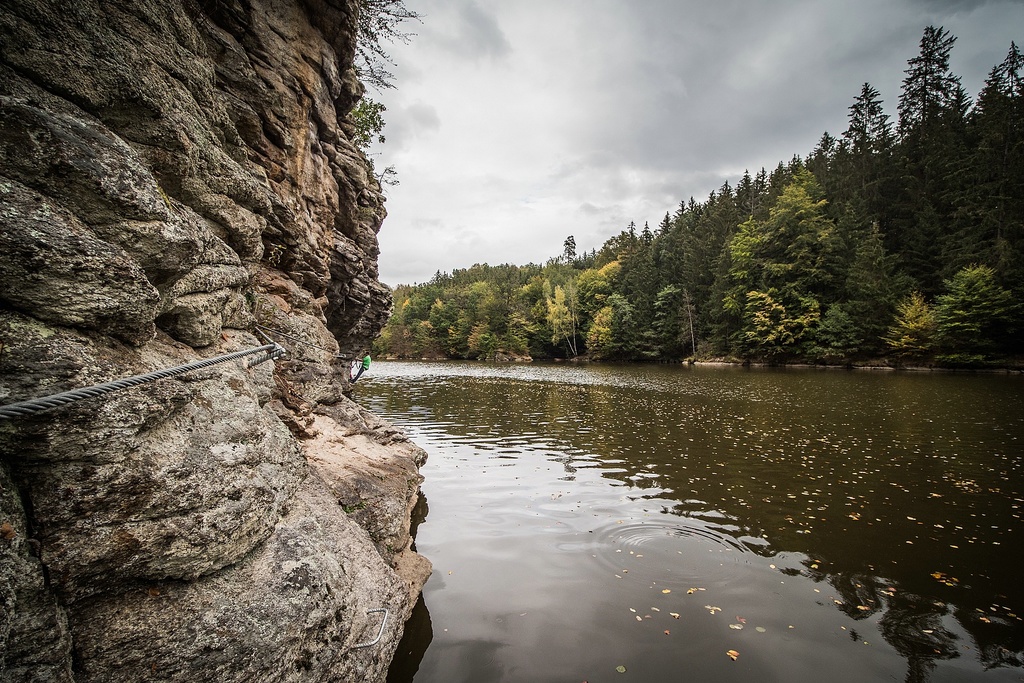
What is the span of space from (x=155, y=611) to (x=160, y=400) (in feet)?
5.06

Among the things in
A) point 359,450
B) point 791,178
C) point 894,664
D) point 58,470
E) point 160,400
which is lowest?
point 894,664

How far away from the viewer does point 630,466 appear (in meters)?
12.1

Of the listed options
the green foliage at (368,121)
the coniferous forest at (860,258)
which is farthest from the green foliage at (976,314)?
the green foliage at (368,121)

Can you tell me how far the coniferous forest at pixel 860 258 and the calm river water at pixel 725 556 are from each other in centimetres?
3107

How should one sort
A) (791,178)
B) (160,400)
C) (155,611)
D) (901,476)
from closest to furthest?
(155,611), (160,400), (901,476), (791,178)

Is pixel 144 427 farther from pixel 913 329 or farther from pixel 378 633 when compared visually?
pixel 913 329

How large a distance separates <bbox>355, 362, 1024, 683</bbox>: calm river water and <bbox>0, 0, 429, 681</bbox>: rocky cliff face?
1.49 metres

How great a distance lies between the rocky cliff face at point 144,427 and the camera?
9.27 feet

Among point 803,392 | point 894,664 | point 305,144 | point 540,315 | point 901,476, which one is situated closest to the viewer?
point 894,664

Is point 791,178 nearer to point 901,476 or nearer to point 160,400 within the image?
point 901,476

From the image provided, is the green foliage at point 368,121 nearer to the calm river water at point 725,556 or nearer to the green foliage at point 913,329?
the calm river water at point 725,556

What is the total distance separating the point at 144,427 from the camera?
3.44 metres

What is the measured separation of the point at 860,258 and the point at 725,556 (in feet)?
174

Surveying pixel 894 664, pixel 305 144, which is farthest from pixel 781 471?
pixel 305 144
